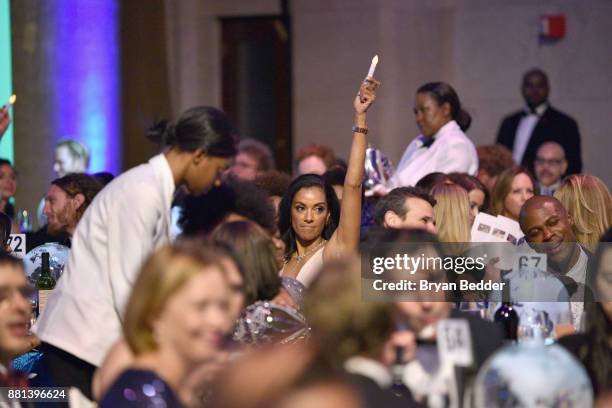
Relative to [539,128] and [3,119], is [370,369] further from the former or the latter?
[539,128]

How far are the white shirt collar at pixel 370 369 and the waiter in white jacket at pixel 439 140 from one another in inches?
197

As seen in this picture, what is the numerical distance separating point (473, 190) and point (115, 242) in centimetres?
334

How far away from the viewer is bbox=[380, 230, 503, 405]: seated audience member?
358 cm

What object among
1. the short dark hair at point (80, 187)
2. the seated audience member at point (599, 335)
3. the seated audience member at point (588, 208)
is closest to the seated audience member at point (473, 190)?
the seated audience member at point (588, 208)

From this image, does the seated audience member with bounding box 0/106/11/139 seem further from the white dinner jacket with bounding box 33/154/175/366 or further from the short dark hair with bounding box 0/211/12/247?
the white dinner jacket with bounding box 33/154/175/366

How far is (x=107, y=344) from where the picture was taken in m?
4.98

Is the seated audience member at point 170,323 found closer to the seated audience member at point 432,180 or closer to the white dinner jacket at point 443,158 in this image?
the seated audience member at point 432,180

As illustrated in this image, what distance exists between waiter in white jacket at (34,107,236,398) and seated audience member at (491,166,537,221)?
3380 millimetres

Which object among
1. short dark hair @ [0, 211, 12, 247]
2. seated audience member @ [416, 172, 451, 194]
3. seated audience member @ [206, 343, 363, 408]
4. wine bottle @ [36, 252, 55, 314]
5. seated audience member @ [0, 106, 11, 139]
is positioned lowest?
wine bottle @ [36, 252, 55, 314]

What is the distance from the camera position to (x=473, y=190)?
7.69 metres

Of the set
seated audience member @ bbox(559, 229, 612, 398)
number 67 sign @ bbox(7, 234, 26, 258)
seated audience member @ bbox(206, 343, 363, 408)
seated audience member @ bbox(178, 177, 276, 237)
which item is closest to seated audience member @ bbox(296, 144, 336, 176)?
number 67 sign @ bbox(7, 234, 26, 258)

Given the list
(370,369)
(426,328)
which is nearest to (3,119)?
(426,328)

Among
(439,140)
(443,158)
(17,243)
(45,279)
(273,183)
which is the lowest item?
(45,279)

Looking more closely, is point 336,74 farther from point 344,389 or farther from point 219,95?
point 344,389
